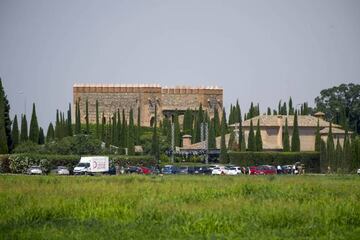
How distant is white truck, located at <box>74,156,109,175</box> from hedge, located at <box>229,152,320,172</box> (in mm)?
17425

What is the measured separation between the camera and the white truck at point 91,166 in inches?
2710

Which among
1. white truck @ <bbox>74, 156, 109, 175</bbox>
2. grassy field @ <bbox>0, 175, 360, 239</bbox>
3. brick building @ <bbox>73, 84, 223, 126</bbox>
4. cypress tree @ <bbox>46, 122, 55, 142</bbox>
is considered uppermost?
brick building @ <bbox>73, 84, 223, 126</bbox>

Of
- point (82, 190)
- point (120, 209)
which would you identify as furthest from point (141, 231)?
point (82, 190)

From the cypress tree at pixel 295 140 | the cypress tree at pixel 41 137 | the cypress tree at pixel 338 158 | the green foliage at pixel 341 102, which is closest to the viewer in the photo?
the cypress tree at pixel 338 158

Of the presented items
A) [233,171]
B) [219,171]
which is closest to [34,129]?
[219,171]

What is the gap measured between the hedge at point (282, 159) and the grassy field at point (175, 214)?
4368cm

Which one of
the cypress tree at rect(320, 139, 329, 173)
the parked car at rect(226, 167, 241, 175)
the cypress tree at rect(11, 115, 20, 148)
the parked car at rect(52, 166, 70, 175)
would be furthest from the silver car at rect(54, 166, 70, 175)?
the cypress tree at rect(320, 139, 329, 173)

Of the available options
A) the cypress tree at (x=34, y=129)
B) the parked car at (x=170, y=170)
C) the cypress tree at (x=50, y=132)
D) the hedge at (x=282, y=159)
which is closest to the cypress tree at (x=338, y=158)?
the hedge at (x=282, y=159)

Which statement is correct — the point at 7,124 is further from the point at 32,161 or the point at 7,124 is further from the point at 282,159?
the point at 282,159

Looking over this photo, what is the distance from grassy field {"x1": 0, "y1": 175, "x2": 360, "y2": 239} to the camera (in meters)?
24.8

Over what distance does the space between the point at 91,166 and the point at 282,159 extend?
834 inches

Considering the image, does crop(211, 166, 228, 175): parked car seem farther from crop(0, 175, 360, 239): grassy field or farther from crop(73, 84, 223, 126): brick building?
crop(73, 84, 223, 126): brick building

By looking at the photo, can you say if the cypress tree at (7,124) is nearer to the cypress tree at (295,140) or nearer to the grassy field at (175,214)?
the cypress tree at (295,140)

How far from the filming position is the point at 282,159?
81.7 meters
